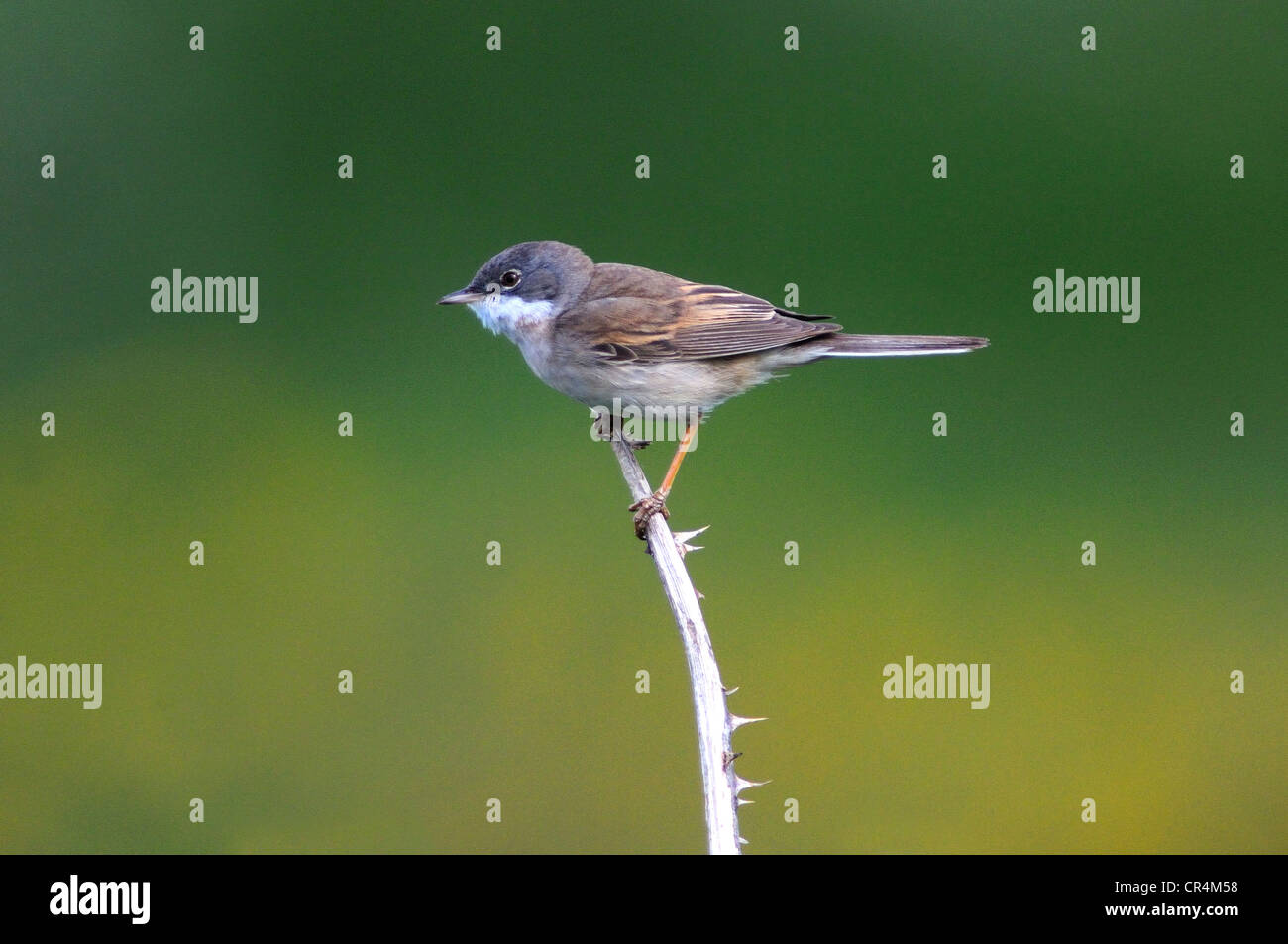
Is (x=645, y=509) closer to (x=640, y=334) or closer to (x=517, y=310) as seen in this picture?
(x=640, y=334)

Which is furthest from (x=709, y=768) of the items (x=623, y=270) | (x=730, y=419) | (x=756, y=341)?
(x=730, y=419)

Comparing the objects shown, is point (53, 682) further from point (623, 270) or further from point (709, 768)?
point (709, 768)

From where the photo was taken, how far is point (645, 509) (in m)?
7.08

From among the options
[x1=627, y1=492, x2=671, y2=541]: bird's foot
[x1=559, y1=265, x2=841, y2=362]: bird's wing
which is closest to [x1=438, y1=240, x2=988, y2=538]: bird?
[x1=559, y1=265, x2=841, y2=362]: bird's wing

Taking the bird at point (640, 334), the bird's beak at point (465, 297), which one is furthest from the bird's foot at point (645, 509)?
the bird's beak at point (465, 297)

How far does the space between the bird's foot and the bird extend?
396 mm

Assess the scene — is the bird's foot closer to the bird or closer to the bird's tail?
the bird

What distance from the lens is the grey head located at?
306 inches

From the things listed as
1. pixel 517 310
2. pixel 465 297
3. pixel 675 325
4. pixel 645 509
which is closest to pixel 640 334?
pixel 675 325

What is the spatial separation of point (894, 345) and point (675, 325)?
1155 mm

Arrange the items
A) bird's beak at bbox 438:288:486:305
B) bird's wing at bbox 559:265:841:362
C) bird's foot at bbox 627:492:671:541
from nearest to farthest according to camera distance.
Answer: bird's foot at bbox 627:492:671:541 < bird's wing at bbox 559:265:841:362 < bird's beak at bbox 438:288:486:305

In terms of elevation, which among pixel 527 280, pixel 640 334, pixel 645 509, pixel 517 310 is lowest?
pixel 645 509

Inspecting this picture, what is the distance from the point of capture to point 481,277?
25.8 ft

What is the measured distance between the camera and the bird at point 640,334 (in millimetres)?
7629
